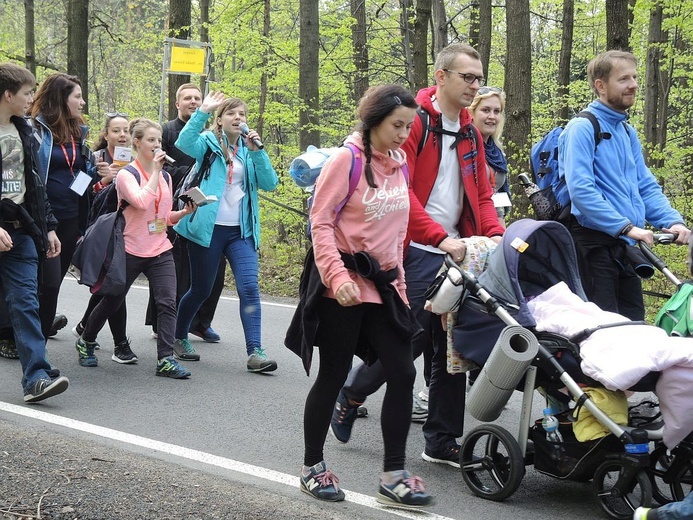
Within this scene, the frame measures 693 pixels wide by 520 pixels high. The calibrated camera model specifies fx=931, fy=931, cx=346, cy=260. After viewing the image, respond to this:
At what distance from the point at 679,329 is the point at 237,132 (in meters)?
4.25

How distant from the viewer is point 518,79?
45.2 ft

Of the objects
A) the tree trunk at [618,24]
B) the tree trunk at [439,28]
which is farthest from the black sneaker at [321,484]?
the tree trunk at [439,28]

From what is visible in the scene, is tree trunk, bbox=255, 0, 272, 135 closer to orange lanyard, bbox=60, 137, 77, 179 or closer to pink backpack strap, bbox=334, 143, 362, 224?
orange lanyard, bbox=60, 137, 77, 179

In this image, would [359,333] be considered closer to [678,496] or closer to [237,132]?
[678,496]

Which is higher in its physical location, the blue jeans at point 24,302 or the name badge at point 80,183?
the name badge at point 80,183

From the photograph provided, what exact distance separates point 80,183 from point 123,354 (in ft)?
4.87

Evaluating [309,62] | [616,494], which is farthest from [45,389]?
[309,62]

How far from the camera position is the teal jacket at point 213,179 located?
24.3 feet

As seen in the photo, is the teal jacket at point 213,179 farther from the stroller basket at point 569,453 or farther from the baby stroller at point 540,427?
the stroller basket at point 569,453

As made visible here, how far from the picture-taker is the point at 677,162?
15672 mm

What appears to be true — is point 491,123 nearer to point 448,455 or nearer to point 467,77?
point 467,77

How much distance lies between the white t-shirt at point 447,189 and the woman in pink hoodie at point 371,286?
2.79ft

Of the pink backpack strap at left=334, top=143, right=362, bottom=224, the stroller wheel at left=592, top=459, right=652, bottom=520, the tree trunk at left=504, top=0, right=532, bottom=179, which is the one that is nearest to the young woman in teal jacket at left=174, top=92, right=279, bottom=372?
the pink backpack strap at left=334, top=143, right=362, bottom=224

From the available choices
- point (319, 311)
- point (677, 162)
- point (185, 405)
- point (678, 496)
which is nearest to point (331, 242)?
point (319, 311)
